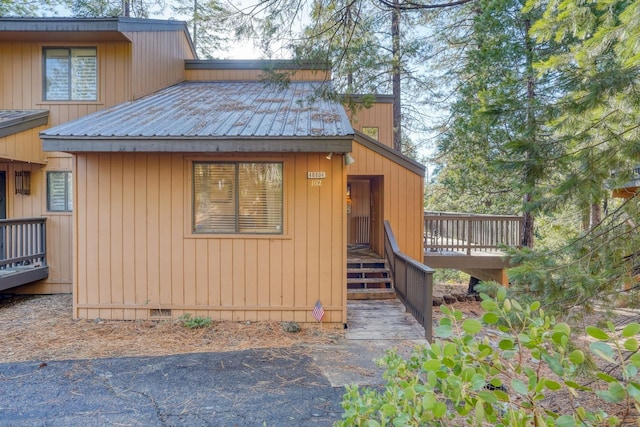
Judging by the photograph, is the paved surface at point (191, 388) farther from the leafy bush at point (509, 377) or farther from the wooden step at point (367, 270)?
Result: the wooden step at point (367, 270)

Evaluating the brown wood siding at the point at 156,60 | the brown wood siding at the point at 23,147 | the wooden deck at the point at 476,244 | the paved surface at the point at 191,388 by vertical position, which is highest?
the brown wood siding at the point at 156,60

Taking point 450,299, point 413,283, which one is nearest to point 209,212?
point 413,283

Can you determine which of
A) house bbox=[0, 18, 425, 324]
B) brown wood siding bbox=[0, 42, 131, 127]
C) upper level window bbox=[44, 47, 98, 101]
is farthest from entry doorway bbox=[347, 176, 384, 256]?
upper level window bbox=[44, 47, 98, 101]

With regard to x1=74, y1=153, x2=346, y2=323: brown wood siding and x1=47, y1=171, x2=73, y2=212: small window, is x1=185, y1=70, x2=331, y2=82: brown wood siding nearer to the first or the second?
x1=47, y1=171, x2=73, y2=212: small window

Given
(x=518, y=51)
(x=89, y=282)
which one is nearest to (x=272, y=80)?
(x=89, y=282)

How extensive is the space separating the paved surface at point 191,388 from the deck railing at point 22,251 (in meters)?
3.33

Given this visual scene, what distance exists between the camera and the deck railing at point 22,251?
6.58m

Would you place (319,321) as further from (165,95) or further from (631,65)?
(165,95)

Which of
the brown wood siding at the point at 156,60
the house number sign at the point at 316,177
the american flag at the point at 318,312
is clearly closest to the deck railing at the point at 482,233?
the house number sign at the point at 316,177

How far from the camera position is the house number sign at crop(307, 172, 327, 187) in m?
5.57

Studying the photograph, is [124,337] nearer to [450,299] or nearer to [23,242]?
[23,242]

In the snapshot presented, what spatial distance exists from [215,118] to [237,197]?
1408 millimetres

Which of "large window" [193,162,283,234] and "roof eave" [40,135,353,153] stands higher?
"roof eave" [40,135,353,153]

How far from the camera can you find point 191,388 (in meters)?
3.65
